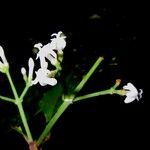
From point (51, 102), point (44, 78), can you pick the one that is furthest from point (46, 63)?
point (51, 102)

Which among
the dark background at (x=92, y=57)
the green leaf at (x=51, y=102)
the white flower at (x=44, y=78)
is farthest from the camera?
the dark background at (x=92, y=57)

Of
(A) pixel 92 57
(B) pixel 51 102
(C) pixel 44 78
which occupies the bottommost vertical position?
(A) pixel 92 57

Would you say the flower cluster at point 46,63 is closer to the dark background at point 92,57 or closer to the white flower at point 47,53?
the white flower at point 47,53

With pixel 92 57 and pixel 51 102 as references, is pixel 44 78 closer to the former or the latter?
pixel 51 102

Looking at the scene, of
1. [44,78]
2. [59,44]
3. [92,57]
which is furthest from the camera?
[92,57]

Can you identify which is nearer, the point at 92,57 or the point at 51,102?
the point at 51,102

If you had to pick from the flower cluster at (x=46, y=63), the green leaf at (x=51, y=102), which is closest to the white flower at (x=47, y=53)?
the flower cluster at (x=46, y=63)

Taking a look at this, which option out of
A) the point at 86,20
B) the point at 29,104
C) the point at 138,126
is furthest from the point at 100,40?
the point at 29,104
